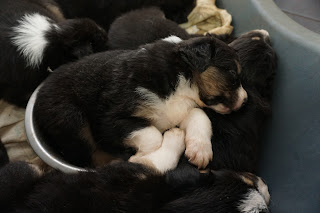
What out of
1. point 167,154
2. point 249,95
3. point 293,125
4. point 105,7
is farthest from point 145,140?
point 105,7

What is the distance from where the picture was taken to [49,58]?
3.17 m

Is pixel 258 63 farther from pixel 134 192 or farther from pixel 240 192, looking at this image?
pixel 134 192

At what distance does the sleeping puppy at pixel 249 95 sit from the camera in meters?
2.77

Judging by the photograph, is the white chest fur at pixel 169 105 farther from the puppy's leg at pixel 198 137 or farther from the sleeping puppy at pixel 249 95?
the sleeping puppy at pixel 249 95

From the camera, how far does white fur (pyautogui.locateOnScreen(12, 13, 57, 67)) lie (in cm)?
311

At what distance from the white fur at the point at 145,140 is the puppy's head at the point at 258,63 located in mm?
883

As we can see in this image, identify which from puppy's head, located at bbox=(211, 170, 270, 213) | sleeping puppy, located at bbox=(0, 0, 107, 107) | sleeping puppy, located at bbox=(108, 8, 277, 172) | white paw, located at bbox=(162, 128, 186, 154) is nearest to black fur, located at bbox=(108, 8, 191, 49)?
sleeping puppy, located at bbox=(108, 8, 277, 172)

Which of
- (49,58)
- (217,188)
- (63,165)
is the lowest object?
(63,165)

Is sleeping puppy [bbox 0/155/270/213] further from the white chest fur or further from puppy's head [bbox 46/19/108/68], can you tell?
puppy's head [bbox 46/19/108/68]

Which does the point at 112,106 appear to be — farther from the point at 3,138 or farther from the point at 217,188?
the point at 3,138

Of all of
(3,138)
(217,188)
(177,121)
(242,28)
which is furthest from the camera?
(242,28)

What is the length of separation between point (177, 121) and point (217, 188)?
883 mm

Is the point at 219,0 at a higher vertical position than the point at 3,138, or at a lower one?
higher

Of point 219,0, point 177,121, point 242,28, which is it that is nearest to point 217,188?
point 177,121
